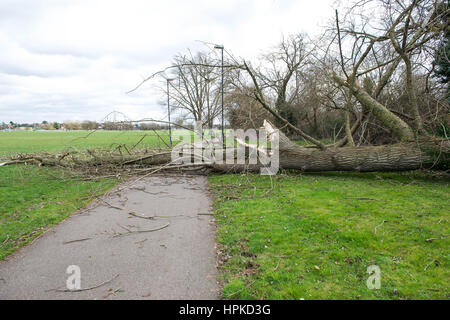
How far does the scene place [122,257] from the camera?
10.9ft

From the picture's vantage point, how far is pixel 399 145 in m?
7.52

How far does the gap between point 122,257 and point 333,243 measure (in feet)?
9.55

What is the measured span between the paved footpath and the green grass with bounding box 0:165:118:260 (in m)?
0.30

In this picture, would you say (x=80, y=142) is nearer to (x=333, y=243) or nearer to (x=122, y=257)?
(x=122, y=257)

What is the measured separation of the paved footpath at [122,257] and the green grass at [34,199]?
305mm

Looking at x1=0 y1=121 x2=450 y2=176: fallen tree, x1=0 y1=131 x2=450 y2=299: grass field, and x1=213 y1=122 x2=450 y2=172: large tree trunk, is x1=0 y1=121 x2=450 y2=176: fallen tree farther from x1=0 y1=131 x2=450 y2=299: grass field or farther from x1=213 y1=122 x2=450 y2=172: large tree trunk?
x1=0 y1=131 x2=450 y2=299: grass field

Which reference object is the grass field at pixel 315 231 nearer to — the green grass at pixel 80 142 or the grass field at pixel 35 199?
the grass field at pixel 35 199

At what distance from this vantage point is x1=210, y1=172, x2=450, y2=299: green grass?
2.52 meters

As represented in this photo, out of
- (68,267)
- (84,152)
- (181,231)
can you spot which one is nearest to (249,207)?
(181,231)

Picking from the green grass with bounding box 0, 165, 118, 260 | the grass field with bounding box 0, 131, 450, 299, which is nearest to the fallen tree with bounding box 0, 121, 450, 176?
the grass field with bounding box 0, 131, 450, 299

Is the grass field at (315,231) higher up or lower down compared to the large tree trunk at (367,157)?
lower down

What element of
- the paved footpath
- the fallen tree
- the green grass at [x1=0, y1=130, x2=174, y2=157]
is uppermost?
the green grass at [x1=0, y1=130, x2=174, y2=157]

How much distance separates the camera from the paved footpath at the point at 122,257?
103 inches

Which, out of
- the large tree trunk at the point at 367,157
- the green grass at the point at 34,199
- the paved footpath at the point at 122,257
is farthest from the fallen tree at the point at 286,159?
the paved footpath at the point at 122,257
